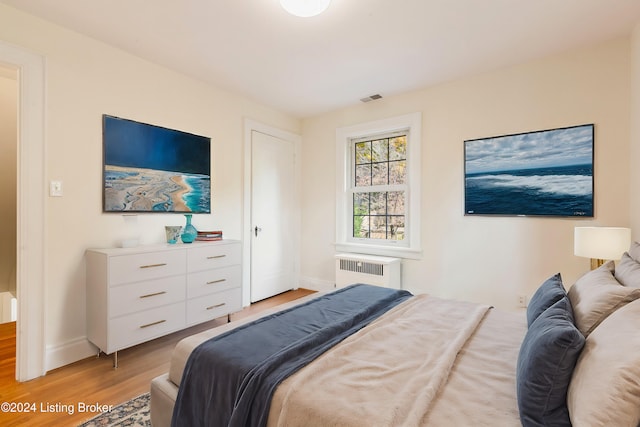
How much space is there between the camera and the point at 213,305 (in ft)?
9.73

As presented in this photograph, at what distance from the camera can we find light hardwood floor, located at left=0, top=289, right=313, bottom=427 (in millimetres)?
1793

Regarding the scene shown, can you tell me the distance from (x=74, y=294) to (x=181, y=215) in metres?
1.08

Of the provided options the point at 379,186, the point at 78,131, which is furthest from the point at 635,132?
the point at 78,131

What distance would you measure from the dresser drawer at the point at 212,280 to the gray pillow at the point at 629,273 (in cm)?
284

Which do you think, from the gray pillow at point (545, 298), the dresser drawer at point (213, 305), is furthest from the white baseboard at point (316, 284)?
the gray pillow at point (545, 298)

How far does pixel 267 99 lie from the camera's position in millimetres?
3854

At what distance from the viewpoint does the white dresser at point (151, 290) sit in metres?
2.29

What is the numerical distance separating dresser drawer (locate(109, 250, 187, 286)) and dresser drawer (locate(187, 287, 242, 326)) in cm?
35

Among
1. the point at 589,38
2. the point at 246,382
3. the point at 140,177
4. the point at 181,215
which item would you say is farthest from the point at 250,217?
the point at 589,38

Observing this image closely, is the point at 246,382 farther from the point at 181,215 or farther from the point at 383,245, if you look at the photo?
the point at 383,245

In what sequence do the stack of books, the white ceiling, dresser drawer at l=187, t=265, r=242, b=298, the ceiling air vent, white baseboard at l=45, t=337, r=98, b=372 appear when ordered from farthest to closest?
the ceiling air vent < the stack of books < dresser drawer at l=187, t=265, r=242, b=298 < white baseboard at l=45, t=337, r=98, b=372 < the white ceiling

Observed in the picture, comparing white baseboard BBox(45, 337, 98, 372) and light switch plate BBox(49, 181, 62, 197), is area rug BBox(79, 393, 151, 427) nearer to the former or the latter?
white baseboard BBox(45, 337, 98, 372)

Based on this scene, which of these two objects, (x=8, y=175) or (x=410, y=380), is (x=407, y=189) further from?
(x=8, y=175)

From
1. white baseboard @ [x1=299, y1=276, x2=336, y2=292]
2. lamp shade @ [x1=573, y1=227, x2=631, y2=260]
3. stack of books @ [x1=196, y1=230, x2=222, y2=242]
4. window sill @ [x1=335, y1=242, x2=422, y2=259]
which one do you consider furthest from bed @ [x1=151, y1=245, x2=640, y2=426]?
white baseboard @ [x1=299, y1=276, x2=336, y2=292]
